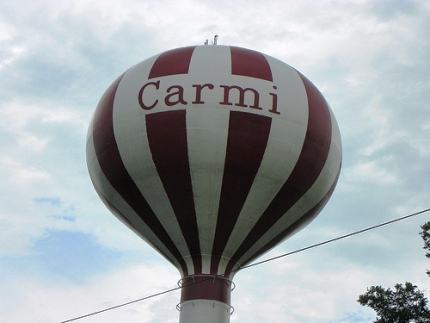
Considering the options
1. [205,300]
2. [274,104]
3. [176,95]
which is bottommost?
[205,300]

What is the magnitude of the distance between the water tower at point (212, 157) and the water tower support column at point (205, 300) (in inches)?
0.9

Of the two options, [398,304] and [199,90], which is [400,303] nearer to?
[398,304]

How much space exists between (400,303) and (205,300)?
4.66 meters

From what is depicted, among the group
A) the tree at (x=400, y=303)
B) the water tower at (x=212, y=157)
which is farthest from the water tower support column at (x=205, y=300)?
the tree at (x=400, y=303)

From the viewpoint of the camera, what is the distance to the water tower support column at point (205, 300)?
1370 centimetres

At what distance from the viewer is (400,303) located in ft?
47.1

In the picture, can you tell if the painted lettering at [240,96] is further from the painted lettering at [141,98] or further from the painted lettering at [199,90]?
the painted lettering at [141,98]

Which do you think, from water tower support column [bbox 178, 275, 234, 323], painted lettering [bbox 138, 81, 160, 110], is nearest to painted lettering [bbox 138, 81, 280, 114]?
painted lettering [bbox 138, 81, 160, 110]

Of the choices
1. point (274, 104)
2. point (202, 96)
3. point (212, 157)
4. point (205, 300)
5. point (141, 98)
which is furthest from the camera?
point (205, 300)

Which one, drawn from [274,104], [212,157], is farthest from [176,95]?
[274,104]

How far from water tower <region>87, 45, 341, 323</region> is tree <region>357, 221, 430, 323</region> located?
98.8 inches

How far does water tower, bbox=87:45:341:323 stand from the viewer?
42.0ft

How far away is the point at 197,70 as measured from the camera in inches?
524

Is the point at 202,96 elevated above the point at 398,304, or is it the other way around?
the point at 202,96
